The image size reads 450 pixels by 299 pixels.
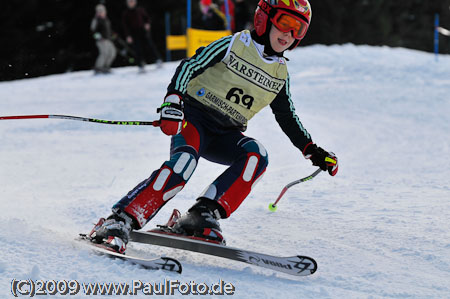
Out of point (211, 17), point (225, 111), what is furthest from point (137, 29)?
point (225, 111)

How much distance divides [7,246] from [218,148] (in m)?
1.16

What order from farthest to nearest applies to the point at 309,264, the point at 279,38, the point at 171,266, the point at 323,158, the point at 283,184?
1. the point at 283,184
2. the point at 323,158
3. the point at 279,38
4. the point at 309,264
5. the point at 171,266

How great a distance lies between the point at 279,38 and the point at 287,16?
0.12m

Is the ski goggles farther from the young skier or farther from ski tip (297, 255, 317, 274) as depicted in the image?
ski tip (297, 255, 317, 274)

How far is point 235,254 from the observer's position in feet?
9.01

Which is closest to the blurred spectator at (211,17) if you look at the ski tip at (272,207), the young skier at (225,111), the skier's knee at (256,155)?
the ski tip at (272,207)

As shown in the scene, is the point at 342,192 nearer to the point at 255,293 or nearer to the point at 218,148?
the point at 218,148


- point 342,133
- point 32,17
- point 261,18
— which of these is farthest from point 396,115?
A: point 32,17

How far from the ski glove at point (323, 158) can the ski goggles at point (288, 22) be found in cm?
67

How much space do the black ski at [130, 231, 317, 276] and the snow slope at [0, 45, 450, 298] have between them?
6 cm

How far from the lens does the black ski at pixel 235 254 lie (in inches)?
104

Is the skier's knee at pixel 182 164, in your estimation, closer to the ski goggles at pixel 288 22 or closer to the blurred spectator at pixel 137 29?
the ski goggles at pixel 288 22

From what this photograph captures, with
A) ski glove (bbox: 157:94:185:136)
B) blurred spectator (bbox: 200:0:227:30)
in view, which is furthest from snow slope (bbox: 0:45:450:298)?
blurred spectator (bbox: 200:0:227:30)

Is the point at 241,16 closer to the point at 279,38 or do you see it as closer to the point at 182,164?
the point at 279,38
